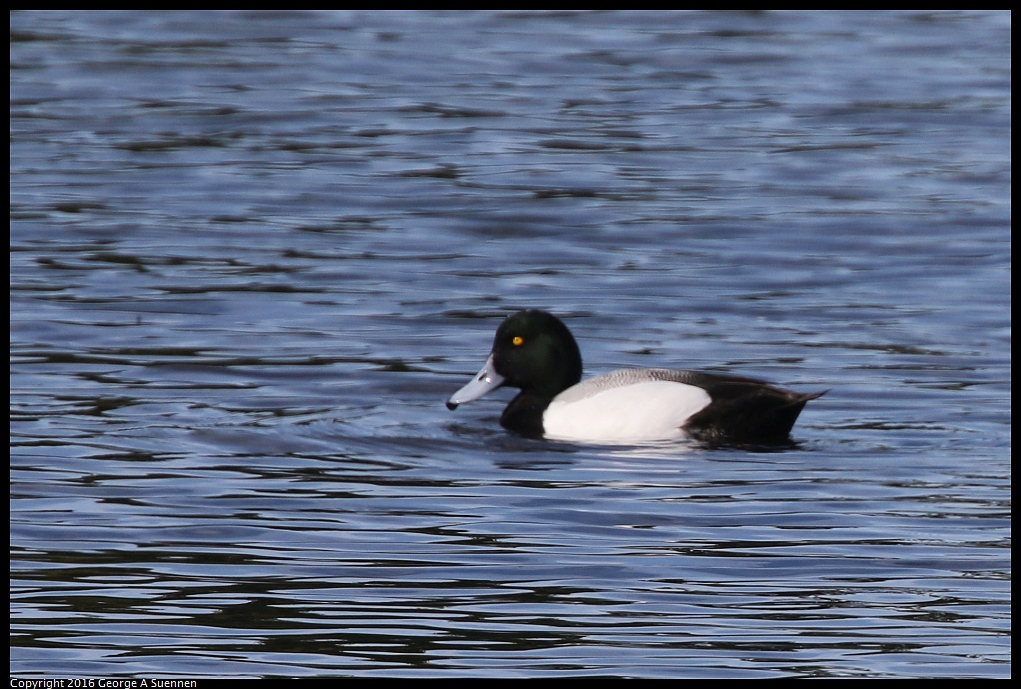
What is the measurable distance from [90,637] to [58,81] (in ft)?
49.1

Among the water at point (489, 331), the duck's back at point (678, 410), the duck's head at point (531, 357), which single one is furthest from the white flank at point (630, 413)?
the duck's head at point (531, 357)

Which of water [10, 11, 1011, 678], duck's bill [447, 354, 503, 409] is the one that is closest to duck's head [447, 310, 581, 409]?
duck's bill [447, 354, 503, 409]

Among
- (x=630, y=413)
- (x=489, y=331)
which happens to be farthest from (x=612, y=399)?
(x=489, y=331)

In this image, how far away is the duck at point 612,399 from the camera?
9.57m

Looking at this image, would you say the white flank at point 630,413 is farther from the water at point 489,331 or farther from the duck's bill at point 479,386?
the duck's bill at point 479,386

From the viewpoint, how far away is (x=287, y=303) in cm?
1268

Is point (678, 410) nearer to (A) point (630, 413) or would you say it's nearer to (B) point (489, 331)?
(A) point (630, 413)

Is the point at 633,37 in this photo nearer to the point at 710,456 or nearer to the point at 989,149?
the point at 989,149

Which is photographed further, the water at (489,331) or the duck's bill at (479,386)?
the duck's bill at (479,386)

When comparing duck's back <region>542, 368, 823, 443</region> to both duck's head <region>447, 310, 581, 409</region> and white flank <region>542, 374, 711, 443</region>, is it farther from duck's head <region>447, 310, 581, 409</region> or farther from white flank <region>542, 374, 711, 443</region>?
duck's head <region>447, 310, 581, 409</region>

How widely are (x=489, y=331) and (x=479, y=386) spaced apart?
1842 mm

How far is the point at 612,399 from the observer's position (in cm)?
984

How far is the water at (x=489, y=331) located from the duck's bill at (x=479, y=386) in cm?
22
